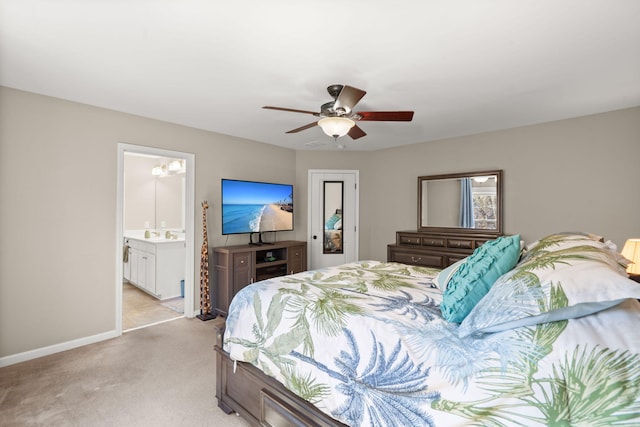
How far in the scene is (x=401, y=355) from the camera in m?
1.33

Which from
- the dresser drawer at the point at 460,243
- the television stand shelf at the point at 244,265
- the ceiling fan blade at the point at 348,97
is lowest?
the television stand shelf at the point at 244,265

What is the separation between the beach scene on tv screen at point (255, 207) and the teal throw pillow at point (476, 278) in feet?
11.0

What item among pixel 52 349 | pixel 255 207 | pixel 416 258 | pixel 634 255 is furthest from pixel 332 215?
pixel 52 349

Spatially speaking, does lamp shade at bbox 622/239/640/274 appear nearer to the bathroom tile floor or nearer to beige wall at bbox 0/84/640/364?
beige wall at bbox 0/84/640/364

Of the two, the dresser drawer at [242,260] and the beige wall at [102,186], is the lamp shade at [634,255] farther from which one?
the dresser drawer at [242,260]

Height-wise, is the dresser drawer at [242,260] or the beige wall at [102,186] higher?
the beige wall at [102,186]

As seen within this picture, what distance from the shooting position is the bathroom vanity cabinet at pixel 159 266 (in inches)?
186

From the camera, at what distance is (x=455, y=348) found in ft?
4.09

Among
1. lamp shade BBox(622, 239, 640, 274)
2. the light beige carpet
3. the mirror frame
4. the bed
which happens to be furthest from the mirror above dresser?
the light beige carpet

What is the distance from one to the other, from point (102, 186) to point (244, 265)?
1.85 m

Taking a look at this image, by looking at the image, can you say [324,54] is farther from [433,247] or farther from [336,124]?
[433,247]

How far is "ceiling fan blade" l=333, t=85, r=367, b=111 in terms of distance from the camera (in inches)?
89.2

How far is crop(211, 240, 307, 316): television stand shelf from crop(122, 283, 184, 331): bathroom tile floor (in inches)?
26.2

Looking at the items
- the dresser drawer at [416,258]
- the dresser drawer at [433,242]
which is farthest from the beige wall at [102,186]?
the dresser drawer at [416,258]
